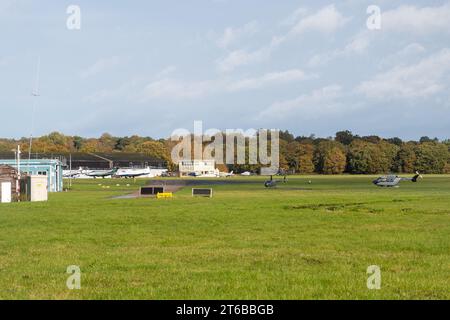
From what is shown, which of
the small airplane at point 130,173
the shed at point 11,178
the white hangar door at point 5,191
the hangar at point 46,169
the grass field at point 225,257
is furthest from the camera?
the small airplane at point 130,173

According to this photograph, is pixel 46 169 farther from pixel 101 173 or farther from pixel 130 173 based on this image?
pixel 101 173

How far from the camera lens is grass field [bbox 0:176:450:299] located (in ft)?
40.0

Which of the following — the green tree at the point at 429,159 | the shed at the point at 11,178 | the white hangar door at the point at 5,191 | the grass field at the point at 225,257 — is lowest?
the grass field at the point at 225,257

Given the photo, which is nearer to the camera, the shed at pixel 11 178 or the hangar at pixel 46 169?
the shed at pixel 11 178

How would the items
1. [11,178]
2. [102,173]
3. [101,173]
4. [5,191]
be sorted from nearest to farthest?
[5,191], [11,178], [102,173], [101,173]

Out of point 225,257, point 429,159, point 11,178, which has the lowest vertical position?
point 225,257

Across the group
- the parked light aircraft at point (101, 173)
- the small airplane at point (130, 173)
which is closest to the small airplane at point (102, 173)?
the parked light aircraft at point (101, 173)

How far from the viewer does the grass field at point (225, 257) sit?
1220cm

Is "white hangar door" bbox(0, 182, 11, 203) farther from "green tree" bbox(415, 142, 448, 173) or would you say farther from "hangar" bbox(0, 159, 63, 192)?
"green tree" bbox(415, 142, 448, 173)

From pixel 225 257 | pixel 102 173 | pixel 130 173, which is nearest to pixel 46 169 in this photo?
pixel 225 257

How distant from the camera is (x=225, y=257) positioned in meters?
16.9

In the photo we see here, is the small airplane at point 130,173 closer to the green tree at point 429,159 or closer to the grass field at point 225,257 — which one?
the green tree at point 429,159
